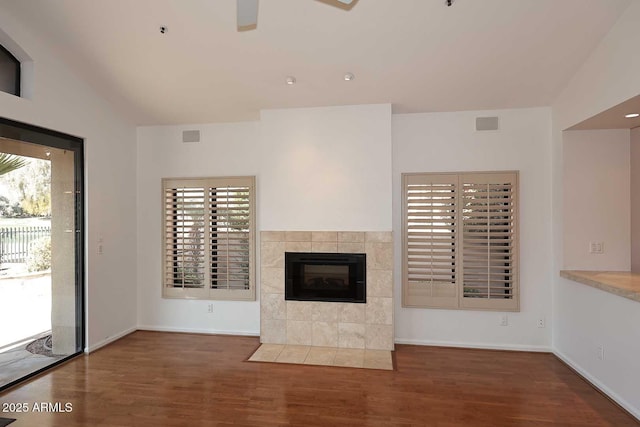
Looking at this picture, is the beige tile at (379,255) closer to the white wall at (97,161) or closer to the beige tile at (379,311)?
the beige tile at (379,311)

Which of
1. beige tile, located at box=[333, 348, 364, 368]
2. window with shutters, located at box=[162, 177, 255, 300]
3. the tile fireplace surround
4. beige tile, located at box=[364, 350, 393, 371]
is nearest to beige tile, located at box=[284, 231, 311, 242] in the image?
the tile fireplace surround

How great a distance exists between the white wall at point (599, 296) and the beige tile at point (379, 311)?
1901mm

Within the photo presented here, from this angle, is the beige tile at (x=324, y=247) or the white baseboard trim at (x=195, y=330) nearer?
the beige tile at (x=324, y=247)

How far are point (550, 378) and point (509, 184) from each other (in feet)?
Answer: 6.94

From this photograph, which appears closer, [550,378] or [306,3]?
[306,3]

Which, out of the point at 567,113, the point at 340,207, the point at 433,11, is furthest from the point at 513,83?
the point at 340,207

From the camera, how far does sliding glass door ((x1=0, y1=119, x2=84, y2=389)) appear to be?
3.33 meters

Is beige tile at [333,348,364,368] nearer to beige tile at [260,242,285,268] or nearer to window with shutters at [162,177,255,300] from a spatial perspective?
beige tile at [260,242,285,268]

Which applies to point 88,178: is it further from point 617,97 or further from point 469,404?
point 617,97

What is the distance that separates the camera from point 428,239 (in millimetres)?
4348

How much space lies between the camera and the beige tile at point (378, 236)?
13.6ft

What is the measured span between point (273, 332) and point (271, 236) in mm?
1189

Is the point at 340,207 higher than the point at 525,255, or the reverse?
the point at 340,207

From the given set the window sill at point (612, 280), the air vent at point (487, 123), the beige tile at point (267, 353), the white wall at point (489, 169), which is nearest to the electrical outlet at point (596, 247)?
the window sill at point (612, 280)
